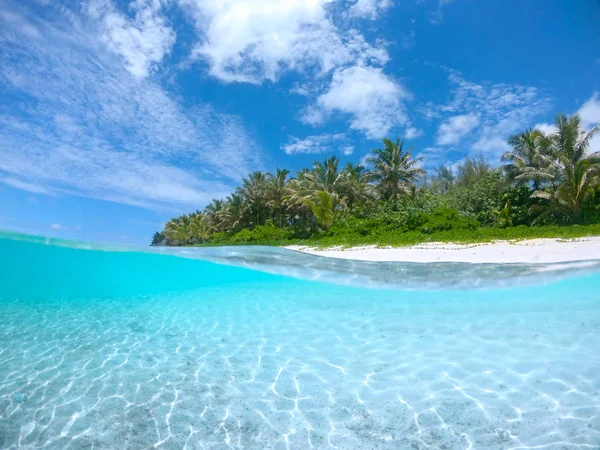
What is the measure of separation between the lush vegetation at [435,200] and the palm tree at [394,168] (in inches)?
3.8

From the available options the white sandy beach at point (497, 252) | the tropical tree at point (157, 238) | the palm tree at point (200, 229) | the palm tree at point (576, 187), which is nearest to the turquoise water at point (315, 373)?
the white sandy beach at point (497, 252)

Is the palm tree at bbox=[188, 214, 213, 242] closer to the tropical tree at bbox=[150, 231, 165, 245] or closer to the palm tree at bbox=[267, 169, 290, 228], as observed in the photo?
the palm tree at bbox=[267, 169, 290, 228]

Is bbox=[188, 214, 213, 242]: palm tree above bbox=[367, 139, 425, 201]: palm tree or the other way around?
the other way around

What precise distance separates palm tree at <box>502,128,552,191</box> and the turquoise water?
59.4ft

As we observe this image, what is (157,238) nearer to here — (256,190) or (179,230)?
(179,230)

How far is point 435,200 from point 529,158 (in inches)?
314

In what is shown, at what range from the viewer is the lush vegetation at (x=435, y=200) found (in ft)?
71.7

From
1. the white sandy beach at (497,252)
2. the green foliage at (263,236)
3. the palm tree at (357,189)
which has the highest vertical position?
the palm tree at (357,189)

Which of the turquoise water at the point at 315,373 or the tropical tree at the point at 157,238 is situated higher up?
the tropical tree at the point at 157,238

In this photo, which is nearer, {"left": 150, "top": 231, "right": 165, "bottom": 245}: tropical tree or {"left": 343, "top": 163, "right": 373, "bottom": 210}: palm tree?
{"left": 343, "top": 163, "right": 373, "bottom": 210}: palm tree

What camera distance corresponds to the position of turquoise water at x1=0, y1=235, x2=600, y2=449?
3604 mm

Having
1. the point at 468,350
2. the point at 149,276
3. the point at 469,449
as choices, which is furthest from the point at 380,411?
the point at 149,276

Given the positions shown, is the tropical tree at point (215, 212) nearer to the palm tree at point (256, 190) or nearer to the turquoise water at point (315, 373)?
the palm tree at point (256, 190)

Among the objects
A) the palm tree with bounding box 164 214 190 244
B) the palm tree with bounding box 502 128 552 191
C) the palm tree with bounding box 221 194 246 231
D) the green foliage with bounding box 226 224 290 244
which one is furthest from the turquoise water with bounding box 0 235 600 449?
the palm tree with bounding box 164 214 190 244
